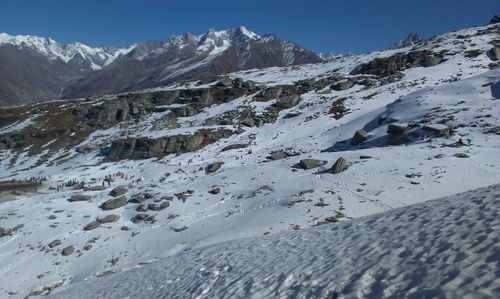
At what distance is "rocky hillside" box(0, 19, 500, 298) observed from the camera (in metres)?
14.2

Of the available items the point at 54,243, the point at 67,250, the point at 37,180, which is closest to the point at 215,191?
the point at 67,250

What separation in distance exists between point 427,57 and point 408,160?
51.2m

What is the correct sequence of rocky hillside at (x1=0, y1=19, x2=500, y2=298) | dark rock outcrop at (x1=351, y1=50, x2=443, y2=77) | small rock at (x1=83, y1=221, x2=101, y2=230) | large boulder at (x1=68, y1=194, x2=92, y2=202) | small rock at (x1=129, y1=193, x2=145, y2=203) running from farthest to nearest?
dark rock outcrop at (x1=351, y1=50, x2=443, y2=77)
large boulder at (x1=68, y1=194, x2=92, y2=202)
small rock at (x1=129, y1=193, x2=145, y2=203)
small rock at (x1=83, y1=221, x2=101, y2=230)
rocky hillside at (x1=0, y1=19, x2=500, y2=298)

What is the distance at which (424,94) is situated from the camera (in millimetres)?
45844

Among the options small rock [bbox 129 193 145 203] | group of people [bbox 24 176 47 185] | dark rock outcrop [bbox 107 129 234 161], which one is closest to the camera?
small rock [bbox 129 193 145 203]

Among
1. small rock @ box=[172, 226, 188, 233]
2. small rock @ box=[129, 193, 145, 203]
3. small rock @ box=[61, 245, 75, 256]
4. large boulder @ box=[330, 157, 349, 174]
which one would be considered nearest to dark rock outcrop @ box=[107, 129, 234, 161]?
small rock @ box=[129, 193, 145, 203]

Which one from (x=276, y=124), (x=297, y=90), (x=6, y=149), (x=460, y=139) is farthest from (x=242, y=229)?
(x=6, y=149)

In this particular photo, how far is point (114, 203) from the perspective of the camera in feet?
97.2

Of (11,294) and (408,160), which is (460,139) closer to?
(408,160)

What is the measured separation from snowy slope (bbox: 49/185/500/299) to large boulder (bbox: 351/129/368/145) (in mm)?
25466

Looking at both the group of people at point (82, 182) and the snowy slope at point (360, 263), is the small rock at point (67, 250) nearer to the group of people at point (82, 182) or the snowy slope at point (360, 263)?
the snowy slope at point (360, 263)

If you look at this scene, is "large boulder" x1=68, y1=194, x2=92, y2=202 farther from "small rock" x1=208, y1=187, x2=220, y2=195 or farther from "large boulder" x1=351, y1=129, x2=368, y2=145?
"large boulder" x1=351, y1=129, x2=368, y2=145

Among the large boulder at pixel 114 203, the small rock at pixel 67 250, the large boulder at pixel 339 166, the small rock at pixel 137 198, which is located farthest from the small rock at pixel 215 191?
the small rock at pixel 67 250

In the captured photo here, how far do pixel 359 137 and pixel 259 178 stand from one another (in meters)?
14.6
